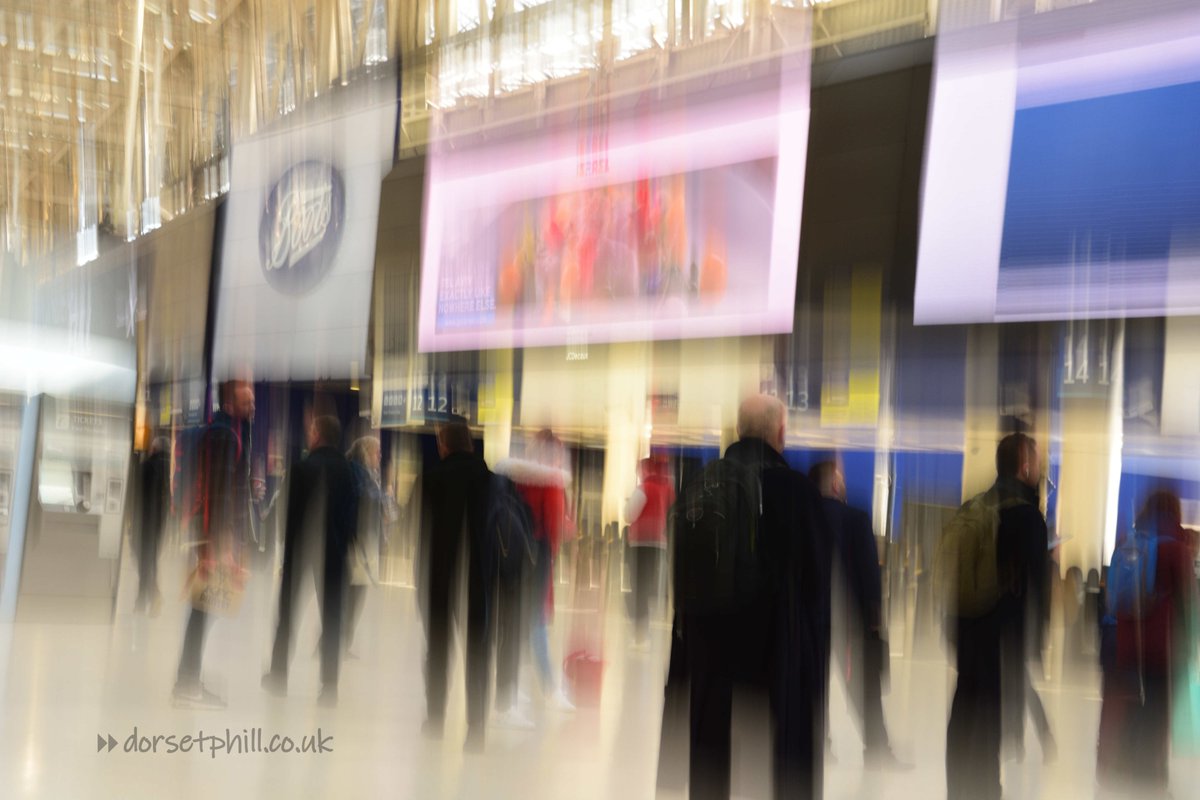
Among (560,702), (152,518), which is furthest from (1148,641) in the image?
(152,518)

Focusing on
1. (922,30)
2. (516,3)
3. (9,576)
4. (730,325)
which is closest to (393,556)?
(730,325)

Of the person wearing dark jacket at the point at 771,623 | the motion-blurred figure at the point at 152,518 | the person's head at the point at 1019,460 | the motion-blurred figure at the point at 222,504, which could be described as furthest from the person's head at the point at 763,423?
the motion-blurred figure at the point at 152,518

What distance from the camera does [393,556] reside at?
401 centimetres

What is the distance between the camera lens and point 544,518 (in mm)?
3639

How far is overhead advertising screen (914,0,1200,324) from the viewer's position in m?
3.17

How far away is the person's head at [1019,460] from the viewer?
9.87ft

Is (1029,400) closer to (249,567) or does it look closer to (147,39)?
(249,567)

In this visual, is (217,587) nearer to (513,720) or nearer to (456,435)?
(456,435)

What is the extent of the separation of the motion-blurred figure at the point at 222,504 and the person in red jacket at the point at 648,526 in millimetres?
1573

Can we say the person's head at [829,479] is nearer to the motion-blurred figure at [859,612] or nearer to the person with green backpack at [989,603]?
the motion-blurred figure at [859,612]

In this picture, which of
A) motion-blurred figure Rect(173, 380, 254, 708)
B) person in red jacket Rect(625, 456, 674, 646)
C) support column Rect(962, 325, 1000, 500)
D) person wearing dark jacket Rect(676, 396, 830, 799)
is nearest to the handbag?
motion-blurred figure Rect(173, 380, 254, 708)

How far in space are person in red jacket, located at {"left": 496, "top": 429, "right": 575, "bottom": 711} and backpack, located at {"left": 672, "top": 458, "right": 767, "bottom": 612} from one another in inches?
37.4

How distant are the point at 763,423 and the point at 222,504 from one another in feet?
7.92

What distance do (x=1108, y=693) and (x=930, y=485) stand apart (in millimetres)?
898
